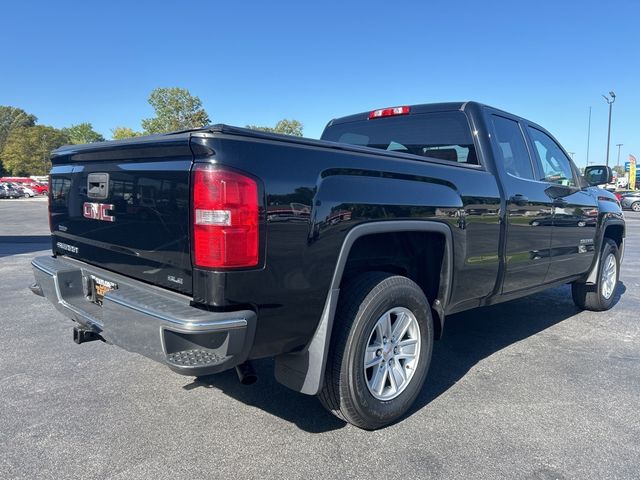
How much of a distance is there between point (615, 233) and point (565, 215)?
1.90 meters

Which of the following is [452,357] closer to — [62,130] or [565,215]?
[565,215]

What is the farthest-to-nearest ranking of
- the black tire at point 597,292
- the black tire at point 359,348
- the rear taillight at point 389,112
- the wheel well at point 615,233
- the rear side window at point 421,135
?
the wheel well at point 615,233 → the black tire at point 597,292 → the rear taillight at point 389,112 → the rear side window at point 421,135 → the black tire at point 359,348

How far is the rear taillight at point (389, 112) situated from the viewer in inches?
173

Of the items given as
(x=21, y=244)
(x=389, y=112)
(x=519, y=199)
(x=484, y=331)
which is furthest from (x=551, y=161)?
(x=21, y=244)

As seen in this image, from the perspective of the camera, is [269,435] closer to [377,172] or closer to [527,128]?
[377,172]

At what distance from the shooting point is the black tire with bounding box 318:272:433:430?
2.66 m

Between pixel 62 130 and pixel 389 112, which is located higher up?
pixel 62 130

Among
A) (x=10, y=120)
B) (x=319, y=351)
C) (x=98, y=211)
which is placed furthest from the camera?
(x=10, y=120)

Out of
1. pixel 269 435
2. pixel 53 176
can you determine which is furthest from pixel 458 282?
pixel 53 176

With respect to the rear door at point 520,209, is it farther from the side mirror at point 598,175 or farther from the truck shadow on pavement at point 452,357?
the side mirror at point 598,175

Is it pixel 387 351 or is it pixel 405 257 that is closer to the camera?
pixel 387 351

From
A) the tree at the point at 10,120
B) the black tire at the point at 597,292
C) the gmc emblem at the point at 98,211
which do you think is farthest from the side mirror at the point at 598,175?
the tree at the point at 10,120

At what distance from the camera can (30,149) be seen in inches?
2891

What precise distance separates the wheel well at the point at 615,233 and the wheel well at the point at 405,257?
135 inches
